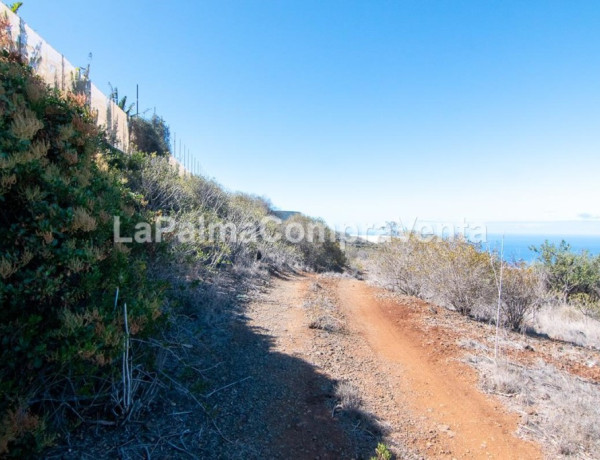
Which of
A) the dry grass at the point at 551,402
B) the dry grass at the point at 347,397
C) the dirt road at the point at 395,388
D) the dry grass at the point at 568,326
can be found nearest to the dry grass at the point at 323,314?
the dirt road at the point at 395,388

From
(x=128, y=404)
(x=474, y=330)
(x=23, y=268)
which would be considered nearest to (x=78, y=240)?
(x=23, y=268)

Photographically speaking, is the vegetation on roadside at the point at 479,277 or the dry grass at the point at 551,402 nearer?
the dry grass at the point at 551,402

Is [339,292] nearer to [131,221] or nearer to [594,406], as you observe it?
[594,406]

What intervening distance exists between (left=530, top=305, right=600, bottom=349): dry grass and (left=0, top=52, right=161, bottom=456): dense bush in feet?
25.5

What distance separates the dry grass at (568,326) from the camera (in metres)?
6.02

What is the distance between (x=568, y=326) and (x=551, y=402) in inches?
191

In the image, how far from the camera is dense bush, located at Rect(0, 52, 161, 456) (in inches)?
67.1

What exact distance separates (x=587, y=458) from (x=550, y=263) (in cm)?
1119

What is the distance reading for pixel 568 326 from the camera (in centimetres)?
665

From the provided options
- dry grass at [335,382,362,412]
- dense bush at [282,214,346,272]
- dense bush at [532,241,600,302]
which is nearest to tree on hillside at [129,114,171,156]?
dense bush at [282,214,346,272]

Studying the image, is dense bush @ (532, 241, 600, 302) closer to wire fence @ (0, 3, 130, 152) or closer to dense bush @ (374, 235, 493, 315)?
dense bush @ (374, 235, 493, 315)

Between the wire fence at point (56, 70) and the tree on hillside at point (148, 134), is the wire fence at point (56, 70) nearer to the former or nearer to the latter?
the wire fence at point (56, 70)

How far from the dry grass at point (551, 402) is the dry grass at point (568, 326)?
2.89m

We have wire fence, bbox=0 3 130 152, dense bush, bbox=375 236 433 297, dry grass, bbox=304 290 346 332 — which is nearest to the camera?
dry grass, bbox=304 290 346 332
